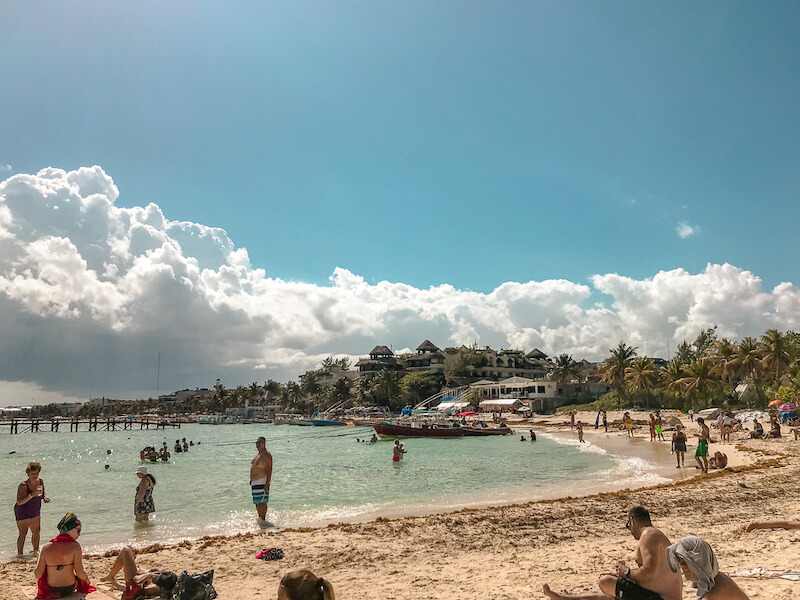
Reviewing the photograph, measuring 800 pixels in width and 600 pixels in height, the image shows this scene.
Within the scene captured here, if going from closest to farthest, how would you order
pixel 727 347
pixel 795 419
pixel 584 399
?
pixel 795 419, pixel 727 347, pixel 584 399

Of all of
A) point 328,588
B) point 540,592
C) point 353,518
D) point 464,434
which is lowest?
point 464,434

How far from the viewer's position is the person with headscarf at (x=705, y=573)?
400 cm

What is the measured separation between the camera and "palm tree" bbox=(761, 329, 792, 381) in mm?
50562

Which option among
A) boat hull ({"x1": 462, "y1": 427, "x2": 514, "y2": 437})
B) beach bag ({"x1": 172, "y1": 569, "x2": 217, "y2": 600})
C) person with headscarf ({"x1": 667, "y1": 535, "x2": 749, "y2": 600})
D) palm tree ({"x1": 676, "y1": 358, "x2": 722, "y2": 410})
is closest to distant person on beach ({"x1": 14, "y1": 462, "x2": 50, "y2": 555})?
beach bag ({"x1": 172, "y1": 569, "x2": 217, "y2": 600})

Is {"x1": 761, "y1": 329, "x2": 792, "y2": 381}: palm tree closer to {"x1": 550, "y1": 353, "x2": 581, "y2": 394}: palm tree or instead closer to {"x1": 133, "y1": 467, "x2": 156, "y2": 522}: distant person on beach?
{"x1": 550, "y1": 353, "x2": 581, "y2": 394}: palm tree

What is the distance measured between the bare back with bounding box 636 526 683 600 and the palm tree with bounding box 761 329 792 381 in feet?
186

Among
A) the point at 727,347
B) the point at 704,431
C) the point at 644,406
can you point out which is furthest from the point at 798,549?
the point at 644,406

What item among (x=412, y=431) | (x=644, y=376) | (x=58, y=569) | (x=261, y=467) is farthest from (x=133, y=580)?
(x=644, y=376)

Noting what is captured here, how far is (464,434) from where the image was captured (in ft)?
167

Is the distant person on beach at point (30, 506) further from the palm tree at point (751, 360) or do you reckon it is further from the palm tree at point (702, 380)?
the palm tree at point (702, 380)

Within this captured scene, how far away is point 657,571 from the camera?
4707 millimetres

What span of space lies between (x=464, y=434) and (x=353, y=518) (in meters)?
39.2

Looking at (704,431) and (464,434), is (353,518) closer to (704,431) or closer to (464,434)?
(704,431)

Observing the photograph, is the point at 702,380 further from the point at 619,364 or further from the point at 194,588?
the point at 194,588
